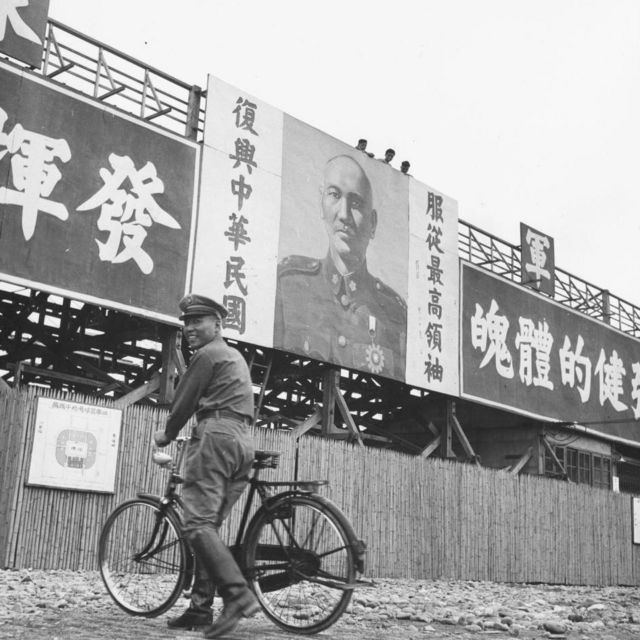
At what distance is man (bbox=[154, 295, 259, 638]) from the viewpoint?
4672 millimetres

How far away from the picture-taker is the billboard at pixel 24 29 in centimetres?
1123

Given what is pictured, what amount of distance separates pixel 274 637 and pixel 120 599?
1162 mm

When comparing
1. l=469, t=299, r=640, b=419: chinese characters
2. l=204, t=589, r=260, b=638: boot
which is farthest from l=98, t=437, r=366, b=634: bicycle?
l=469, t=299, r=640, b=419: chinese characters

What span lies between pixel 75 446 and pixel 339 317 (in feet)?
19.9

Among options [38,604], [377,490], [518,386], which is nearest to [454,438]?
[518,386]

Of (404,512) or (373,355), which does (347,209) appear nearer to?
(373,355)

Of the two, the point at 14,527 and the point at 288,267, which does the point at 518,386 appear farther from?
the point at 14,527

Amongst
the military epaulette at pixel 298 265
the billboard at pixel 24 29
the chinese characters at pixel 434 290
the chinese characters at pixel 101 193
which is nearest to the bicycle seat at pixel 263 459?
the chinese characters at pixel 101 193

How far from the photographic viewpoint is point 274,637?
15.7ft

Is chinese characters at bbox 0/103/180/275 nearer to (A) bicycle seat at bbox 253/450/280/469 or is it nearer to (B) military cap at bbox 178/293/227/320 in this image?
(B) military cap at bbox 178/293/227/320

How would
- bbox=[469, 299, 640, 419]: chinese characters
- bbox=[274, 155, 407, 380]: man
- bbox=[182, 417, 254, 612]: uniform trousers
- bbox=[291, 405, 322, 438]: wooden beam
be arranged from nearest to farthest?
1. bbox=[182, 417, 254, 612]: uniform trousers
2. bbox=[274, 155, 407, 380]: man
3. bbox=[291, 405, 322, 438]: wooden beam
4. bbox=[469, 299, 640, 419]: chinese characters

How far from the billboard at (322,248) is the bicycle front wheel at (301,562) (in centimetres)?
795

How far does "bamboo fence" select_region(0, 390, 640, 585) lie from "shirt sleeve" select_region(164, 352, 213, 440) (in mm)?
4884

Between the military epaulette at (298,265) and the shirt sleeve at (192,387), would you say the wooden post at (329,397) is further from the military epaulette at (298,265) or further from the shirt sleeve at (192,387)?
the shirt sleeve at (192,387)
